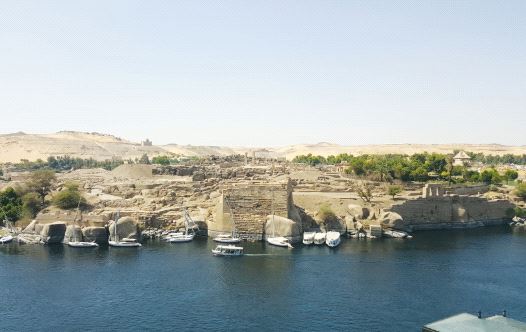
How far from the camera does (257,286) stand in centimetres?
2833

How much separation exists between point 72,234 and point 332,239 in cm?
1931

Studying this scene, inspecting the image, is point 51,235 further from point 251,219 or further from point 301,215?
point 301,215

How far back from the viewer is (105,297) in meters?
26.6

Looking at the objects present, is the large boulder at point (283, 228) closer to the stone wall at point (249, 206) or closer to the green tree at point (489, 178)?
the stone wall at point (249, 206)

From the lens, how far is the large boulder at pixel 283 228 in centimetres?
3919

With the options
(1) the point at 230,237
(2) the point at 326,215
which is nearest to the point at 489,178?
(2) the point at 326,215

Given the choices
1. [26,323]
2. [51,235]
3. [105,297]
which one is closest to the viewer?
[26,323]

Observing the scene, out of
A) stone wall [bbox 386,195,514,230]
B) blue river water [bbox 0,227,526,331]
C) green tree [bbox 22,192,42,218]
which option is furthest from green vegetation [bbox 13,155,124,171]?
stone wall [bbox 386,195,514,230]

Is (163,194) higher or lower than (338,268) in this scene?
higher

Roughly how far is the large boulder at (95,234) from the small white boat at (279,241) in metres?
12.5

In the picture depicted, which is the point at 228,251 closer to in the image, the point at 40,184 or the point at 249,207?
the point at 249,207

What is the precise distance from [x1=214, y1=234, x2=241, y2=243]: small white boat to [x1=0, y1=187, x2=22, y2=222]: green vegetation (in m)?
18.5

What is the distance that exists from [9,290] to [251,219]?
18156 mm

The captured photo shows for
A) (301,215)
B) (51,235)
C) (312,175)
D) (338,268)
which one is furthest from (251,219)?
(312,175)
